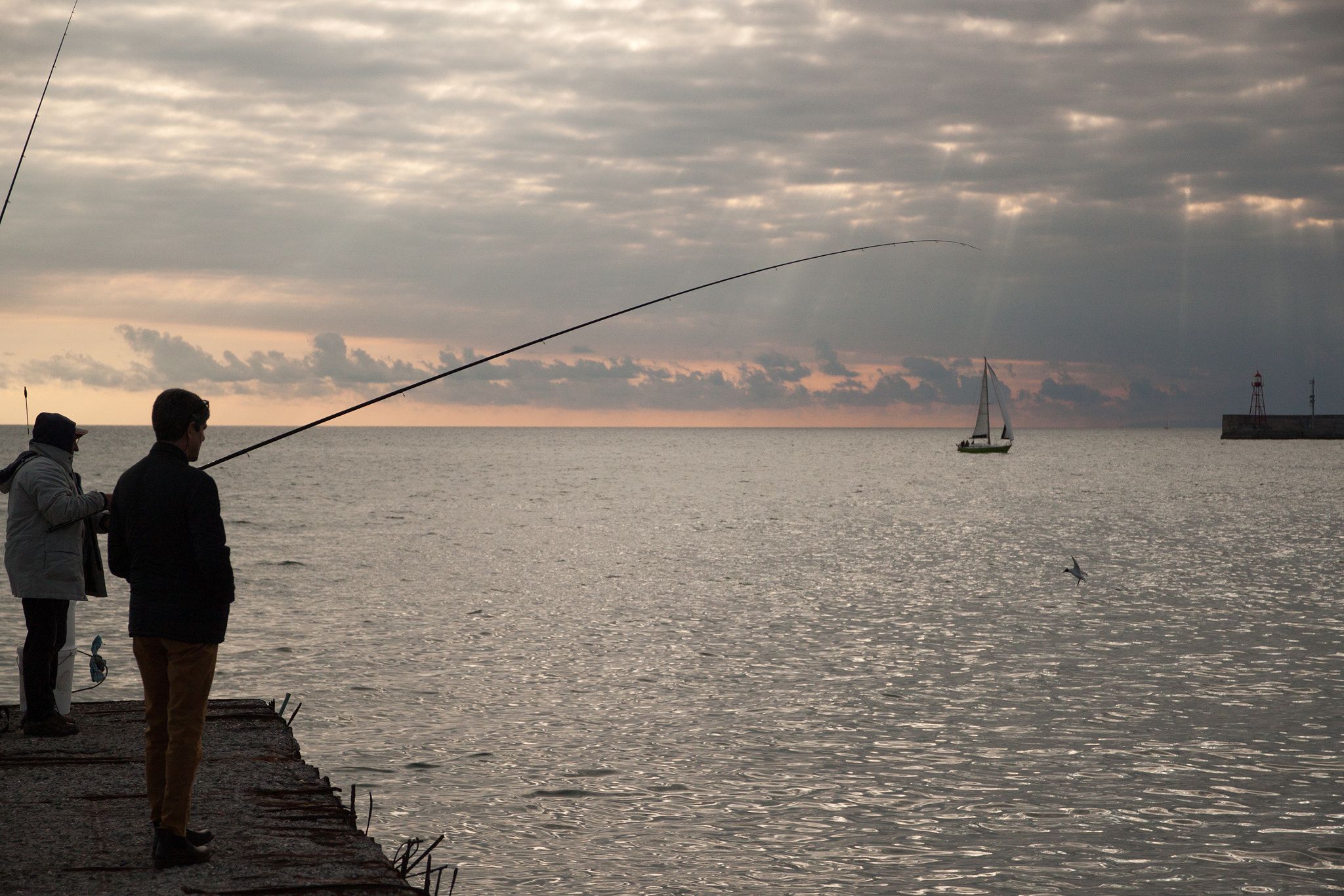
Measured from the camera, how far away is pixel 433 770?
986 cm

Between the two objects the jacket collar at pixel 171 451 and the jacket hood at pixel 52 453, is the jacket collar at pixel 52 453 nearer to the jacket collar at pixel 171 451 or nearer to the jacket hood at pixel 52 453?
the jacket hood at pixel 52 453

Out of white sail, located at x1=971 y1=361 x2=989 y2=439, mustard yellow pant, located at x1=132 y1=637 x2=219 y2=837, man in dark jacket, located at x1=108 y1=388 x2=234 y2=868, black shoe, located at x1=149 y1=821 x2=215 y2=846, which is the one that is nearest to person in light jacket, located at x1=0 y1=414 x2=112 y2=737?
man in dark jacket, located at x1=108 y1=388 x2=234 y2=868

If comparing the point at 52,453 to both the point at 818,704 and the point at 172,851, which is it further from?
the point at 818,704

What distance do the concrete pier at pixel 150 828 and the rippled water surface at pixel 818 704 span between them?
1358 mm

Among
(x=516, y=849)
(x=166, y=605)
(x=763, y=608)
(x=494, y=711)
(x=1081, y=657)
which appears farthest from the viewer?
(x=763, y=608)

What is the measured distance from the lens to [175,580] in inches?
203

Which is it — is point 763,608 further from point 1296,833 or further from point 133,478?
point 133,478

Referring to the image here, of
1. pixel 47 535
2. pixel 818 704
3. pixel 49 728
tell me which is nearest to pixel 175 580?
pixel 47 535

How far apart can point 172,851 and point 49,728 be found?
10.3 feet

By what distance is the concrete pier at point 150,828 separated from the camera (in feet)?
17.3

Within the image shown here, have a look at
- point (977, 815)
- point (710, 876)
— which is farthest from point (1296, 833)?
point (710, 876)

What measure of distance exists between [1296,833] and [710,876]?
4848mm

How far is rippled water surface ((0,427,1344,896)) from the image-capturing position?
804 cm

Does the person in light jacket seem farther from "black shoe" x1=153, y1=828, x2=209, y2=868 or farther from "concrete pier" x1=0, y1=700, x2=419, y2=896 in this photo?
"black shoe" x1=153, y1=828, x2=209, y2=868
